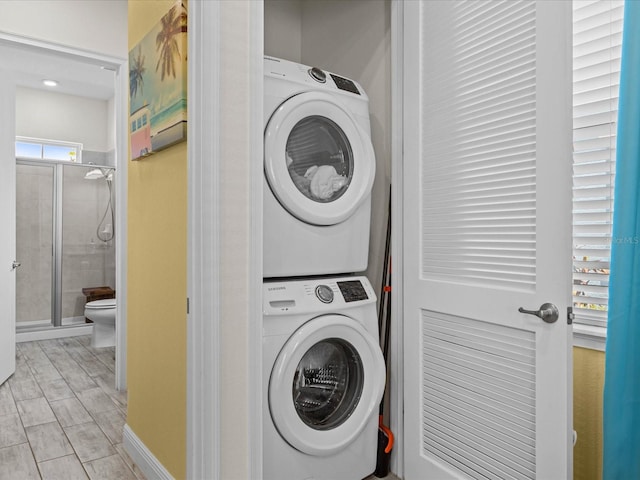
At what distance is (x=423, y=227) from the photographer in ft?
6.06

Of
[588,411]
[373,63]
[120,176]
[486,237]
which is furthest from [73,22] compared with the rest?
[588,411]

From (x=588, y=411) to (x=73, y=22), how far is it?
3.57 meters

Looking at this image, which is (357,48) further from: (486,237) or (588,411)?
(588,411)

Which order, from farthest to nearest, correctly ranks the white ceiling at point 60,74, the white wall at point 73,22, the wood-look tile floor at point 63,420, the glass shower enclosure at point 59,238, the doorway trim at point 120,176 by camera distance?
the glass shower enclosure at point 59,238
the white ceiling at point 60,74
the doorway trim at point 120,176
the white wall at point 73,22
the wood-look tile floor at point 63,420

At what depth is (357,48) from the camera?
2260 mm

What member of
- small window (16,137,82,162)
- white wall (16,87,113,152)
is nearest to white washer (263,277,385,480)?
small window (16,137,82,162)

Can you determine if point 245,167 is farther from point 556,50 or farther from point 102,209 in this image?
point 102,209

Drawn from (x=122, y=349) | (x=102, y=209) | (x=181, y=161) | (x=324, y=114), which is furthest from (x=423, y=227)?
(x=102, y=209)

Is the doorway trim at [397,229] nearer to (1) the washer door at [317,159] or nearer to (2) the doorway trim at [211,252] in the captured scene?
(1) the washer door at [317,159]

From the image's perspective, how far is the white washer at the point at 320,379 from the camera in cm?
162

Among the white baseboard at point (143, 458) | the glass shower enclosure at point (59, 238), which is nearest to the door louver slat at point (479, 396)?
the white baseboard at point (143, 458)

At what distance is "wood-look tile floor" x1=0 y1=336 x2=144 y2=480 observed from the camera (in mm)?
2049

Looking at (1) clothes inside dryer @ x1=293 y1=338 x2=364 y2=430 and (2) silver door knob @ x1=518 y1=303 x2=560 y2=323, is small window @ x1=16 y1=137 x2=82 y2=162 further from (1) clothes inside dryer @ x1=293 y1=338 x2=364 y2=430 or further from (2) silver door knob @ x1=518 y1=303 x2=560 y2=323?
(2) silver door knob @ x1=518 y1=303 x2=560 y2=323

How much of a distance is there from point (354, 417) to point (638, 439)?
38.8 inches
